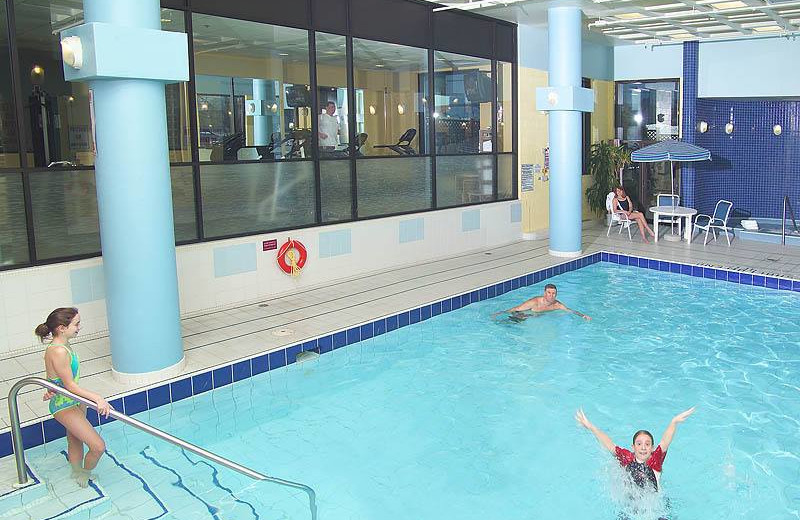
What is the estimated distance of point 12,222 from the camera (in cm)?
603

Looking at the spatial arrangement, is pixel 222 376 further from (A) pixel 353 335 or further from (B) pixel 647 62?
(B) pixel 647 62

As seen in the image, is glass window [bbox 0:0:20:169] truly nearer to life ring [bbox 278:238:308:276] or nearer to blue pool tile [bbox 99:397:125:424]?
blue pool tile [bbox 99:397:125:424]

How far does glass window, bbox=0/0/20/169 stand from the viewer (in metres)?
5.92

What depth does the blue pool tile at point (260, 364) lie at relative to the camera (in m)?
5.95

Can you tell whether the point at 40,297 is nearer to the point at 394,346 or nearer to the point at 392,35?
the point at 394,346

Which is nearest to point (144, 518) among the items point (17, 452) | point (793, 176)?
point (17, 452)

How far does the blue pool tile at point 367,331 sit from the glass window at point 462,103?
4.04 m

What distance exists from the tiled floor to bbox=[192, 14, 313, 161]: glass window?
5.57 ft

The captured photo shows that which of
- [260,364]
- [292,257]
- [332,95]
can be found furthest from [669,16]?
[260,364]

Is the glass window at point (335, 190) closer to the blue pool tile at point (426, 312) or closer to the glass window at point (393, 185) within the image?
the glass window at point (393, 185)

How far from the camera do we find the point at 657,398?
5617 millimetres

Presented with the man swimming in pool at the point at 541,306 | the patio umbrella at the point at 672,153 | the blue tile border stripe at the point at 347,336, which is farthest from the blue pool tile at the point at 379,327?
the patio umbrella at the point at 672,153

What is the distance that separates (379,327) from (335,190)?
238 centimetres

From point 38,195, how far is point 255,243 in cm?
228
